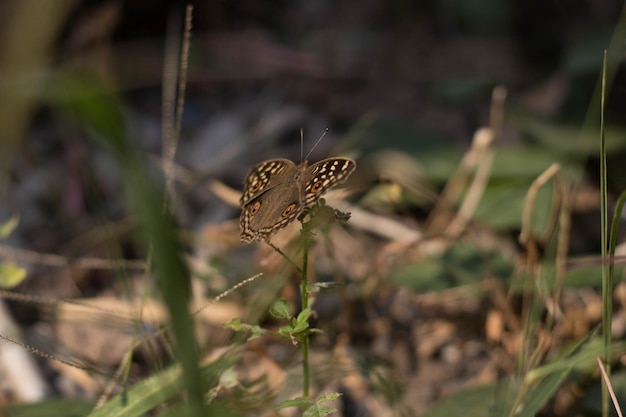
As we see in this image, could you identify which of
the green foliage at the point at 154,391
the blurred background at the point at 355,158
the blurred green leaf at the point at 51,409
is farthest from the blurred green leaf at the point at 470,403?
the blurred green leaf at the point at 51,409

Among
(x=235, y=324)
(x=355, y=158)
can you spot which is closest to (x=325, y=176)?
(x=235, y=324)

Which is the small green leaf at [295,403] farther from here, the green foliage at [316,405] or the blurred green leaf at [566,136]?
the blurred green leaf at [566,136]

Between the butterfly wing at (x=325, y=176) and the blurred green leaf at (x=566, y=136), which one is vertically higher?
the blurred green leaf at (x=566, y=136)

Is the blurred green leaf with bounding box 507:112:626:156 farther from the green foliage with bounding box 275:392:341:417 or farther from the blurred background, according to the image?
the green foliage with bounding box 275:392:341:417

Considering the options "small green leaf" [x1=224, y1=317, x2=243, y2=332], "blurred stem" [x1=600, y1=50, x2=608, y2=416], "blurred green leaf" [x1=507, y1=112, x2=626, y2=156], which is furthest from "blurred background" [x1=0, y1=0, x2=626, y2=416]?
"blurred stem" [x1=600, y1=50, x2=608, y2=416]

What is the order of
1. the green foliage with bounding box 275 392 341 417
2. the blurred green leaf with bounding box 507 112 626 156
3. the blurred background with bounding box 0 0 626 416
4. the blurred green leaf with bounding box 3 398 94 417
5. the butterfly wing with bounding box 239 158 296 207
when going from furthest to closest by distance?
the blurred green leaf with bounding box 507 112 626 156 → the blurred background with bounding box 0 0 626 416 → the blurred green leaf with bounding box 3 398 94 417 → the butterfly wing with bounding box 239 158 296 207 → the green foliage with bounding box 275 392 341 417

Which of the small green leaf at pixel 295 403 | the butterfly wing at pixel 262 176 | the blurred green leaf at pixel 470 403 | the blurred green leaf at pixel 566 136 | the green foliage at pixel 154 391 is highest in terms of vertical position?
the blurred green leaf at pixel 566 136

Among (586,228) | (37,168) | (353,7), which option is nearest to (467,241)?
(586,228)
